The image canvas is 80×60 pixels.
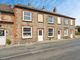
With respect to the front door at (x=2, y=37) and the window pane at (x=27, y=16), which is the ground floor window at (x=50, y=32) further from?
the front door at (x=2, y=37)

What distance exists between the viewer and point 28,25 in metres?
31.3

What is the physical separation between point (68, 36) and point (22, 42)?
20.2 m

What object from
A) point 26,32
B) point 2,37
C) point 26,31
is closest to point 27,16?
point 26,31

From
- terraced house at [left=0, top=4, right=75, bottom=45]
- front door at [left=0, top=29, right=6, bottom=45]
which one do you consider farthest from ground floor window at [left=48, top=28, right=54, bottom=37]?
front door at [left=0, top=29, right=6, bottom=45]

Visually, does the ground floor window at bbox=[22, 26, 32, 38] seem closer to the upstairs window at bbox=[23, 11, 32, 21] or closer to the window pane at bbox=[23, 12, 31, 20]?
the upstairs window at bbox=[23, 11, 32, 21]

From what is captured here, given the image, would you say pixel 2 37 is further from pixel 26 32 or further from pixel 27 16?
pixel 27 16

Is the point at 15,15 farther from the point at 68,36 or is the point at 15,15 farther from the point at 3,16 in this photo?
the point at 68,36

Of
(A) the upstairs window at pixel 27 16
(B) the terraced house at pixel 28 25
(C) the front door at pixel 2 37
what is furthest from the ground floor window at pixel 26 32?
(C) the front door at pixel 2 37

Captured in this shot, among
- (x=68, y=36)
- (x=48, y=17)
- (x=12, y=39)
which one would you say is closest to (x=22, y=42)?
(x=12, y=39)

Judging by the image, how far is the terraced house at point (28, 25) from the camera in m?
26.9

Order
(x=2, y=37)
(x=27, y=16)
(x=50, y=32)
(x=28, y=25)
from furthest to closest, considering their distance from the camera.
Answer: (x=50, y=32) < (x=28, y=25) < (x=27, y=16) < (x=2, y=37)

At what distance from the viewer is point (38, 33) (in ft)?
112

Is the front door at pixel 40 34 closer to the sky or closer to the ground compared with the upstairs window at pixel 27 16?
closer to the ground

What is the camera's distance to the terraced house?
26922 millimetres
